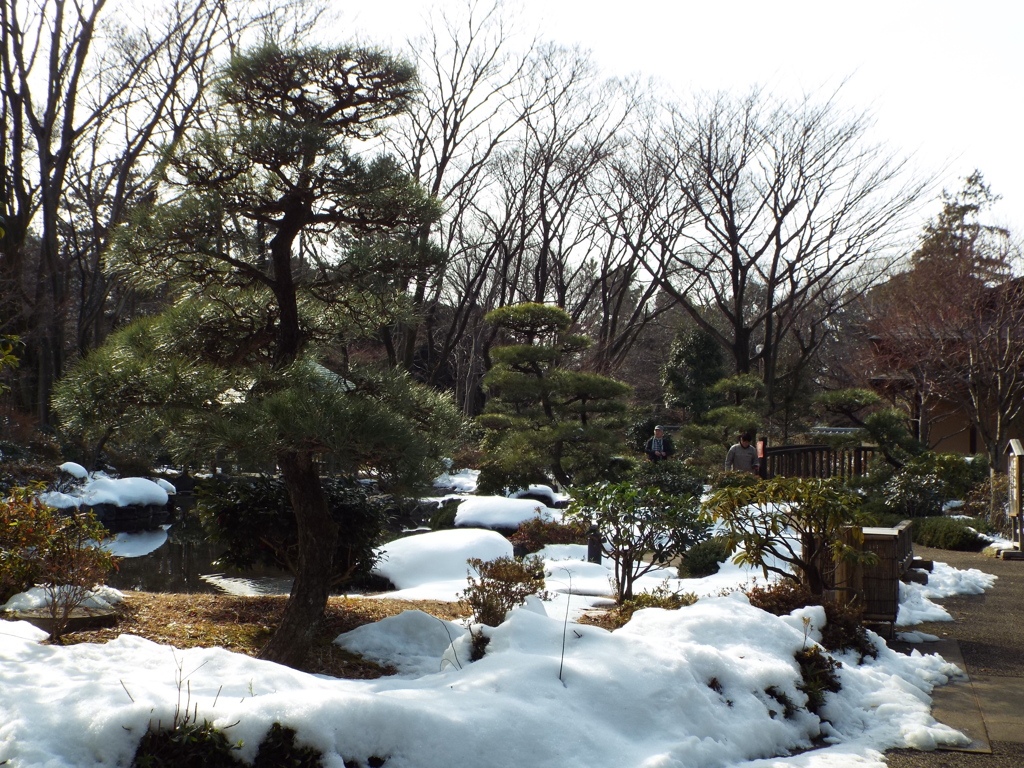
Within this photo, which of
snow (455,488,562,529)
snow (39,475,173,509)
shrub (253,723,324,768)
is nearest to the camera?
shrub (253,723,324,768)

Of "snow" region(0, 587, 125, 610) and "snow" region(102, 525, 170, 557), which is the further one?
"snow" region(102, 525, 170, 557)

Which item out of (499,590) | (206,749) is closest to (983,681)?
(499,590)

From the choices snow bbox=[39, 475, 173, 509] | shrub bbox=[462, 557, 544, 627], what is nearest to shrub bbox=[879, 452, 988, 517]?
shrub bbox=[462, 557, 544, 627]

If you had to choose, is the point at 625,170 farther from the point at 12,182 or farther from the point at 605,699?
the point at 605,699

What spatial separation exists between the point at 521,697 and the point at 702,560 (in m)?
6.30

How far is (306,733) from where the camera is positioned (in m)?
3.15

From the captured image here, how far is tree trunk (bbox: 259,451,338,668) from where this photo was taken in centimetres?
493

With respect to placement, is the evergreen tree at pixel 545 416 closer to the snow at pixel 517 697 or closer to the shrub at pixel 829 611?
the shrub at pixel 829 611

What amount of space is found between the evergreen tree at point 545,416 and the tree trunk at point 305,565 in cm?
1100

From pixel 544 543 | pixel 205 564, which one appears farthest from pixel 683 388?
pixel 205 564

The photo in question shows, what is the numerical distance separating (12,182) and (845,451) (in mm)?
19871

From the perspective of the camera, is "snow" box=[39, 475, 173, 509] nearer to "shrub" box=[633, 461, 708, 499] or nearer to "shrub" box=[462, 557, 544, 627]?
"shrub" box=[633, 461, 708, 499]

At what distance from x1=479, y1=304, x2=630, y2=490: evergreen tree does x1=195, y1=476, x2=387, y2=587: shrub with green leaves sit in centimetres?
1001

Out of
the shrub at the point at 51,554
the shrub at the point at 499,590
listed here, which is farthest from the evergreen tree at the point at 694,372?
the shrub at the point at 51,554
